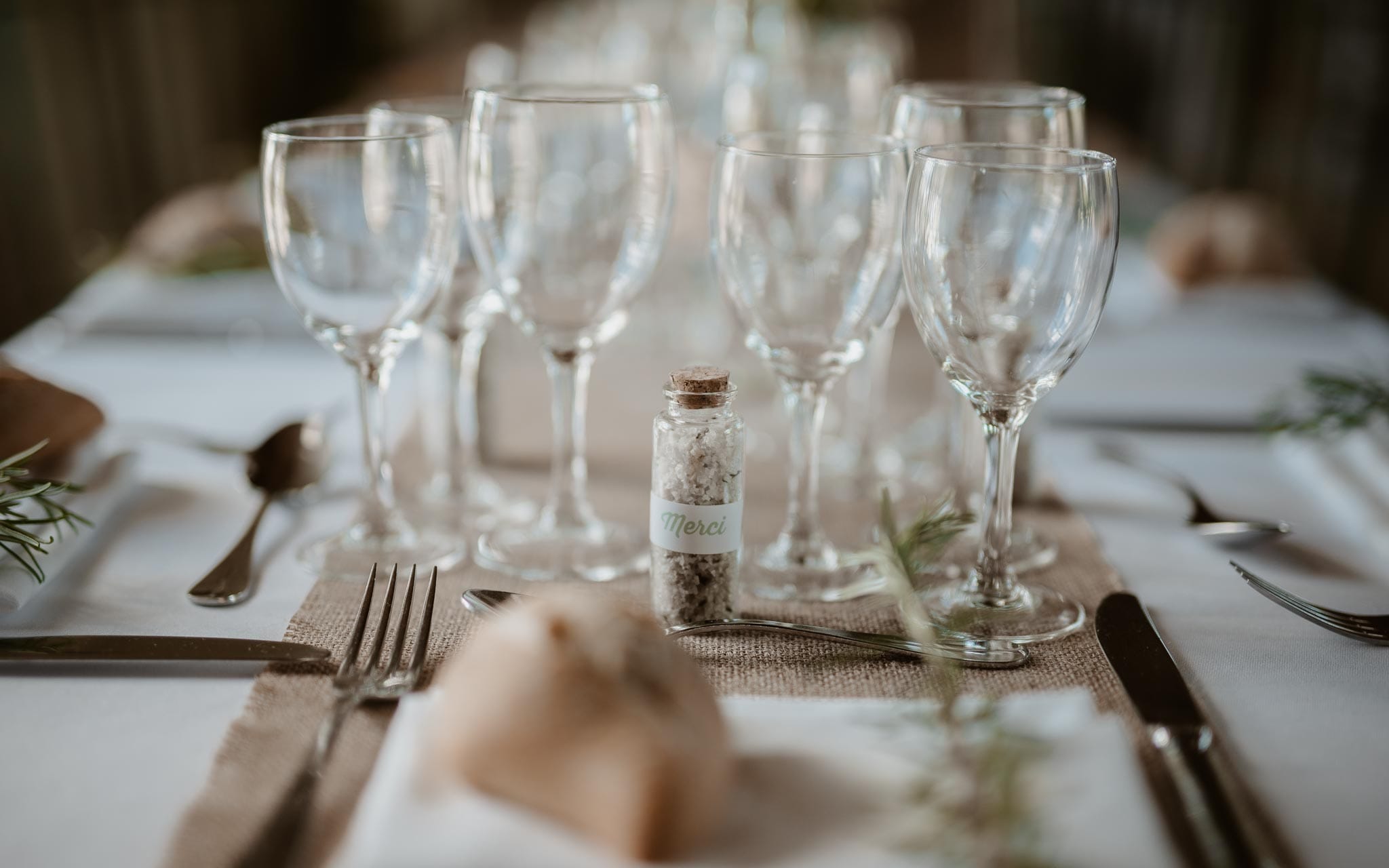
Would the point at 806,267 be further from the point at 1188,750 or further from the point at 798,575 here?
the point at 1188,750

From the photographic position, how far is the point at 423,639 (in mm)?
736

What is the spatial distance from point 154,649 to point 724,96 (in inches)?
43.1

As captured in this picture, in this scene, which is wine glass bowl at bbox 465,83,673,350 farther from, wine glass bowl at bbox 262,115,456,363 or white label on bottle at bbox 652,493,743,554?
white label on bottle at bbox 652,493,743,554

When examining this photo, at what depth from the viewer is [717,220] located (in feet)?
2.79

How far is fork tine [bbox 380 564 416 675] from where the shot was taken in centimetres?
71

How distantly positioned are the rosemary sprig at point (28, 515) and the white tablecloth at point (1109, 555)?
34 millimetres

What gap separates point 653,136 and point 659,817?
546 millimetres

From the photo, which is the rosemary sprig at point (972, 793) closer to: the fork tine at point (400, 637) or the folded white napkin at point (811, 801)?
the folded white napkin at point (811, 801)

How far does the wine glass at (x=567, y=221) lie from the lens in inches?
35.1

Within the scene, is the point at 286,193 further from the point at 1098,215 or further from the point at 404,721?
the point at 1098,215

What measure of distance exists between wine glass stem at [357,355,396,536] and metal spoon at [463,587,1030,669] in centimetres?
18

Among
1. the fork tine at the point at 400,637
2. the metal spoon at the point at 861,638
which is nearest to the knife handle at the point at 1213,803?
the metal spoon at the point at 861,638

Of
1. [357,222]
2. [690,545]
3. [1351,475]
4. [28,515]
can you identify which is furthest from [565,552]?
[1351,475]

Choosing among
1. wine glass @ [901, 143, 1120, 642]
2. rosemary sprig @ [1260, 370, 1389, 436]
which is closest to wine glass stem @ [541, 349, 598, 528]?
wine glass @ [901, 143, 1120, 642]
